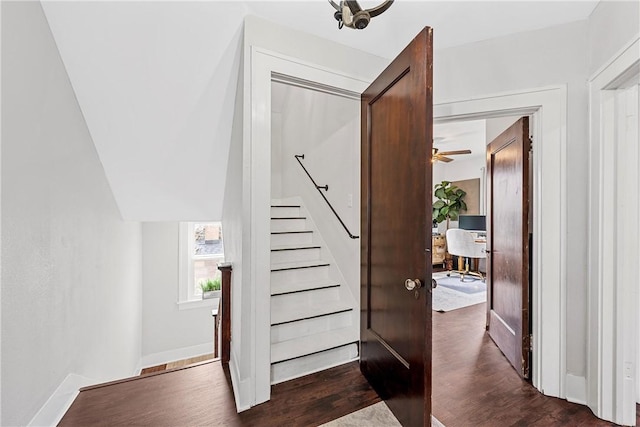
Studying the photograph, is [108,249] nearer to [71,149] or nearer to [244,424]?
[71,149]

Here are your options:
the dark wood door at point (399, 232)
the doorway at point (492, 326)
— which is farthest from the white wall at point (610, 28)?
the dark wood door at point (399, 232)

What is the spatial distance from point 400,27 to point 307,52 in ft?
2.17

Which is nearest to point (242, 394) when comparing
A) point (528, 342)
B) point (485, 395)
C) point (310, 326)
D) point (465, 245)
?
point (310, 326)

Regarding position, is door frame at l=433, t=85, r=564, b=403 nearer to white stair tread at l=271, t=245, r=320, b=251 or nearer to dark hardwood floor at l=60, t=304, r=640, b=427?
dark hardwood floor at l=60, t=304, r=640, b=427

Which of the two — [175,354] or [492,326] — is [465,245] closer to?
[492,326]

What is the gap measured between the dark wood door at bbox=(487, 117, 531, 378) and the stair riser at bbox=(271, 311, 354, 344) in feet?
4.23

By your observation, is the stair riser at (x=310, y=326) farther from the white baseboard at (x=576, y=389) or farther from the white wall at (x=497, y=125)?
the white wall at (x=497, y=125)

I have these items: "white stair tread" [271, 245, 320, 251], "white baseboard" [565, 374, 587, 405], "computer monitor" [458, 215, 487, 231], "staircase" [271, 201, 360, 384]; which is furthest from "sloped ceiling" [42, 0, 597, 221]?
"computer monitor" [458, 215, 487, 231]

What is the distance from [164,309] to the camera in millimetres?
4188

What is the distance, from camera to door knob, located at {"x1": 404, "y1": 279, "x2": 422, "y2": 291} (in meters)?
1.37

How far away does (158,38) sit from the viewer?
171 cm

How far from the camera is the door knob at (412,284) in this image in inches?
54.0

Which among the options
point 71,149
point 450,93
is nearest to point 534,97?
point 450,93

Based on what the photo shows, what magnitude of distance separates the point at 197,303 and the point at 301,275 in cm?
253
